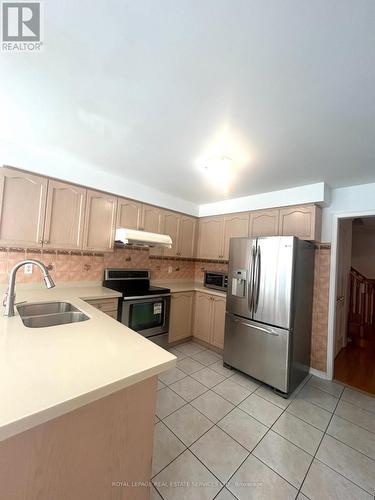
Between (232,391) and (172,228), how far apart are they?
231cm

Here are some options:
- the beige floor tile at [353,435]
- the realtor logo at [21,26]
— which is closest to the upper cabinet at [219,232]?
the beige floor tile at [353,435]

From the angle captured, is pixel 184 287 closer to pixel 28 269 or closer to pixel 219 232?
pixel 219 232

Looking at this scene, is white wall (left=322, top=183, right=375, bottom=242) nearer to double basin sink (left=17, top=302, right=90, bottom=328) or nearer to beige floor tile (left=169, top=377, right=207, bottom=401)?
beige floor tile (left=169, top=377, right=207, bottom=401)

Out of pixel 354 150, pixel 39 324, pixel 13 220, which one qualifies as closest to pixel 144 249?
pixel 13 220

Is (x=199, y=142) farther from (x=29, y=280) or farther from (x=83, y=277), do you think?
(x=29, y=280)

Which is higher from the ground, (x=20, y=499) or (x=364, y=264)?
(x=364, y=264)

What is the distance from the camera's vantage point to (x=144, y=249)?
3346 millimetres

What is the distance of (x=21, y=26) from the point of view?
98 cm

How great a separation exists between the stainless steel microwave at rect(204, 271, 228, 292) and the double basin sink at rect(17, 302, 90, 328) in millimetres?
2073

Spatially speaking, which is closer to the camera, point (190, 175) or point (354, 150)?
point (354, 150)

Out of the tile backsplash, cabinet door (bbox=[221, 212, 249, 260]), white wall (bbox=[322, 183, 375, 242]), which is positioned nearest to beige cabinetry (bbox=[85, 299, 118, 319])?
the tile backsplash

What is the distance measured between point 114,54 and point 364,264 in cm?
624

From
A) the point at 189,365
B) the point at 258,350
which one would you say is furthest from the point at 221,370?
the point at 258,350

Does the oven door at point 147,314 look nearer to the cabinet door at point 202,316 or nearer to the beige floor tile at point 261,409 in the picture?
the cabinet door at point 202,316
